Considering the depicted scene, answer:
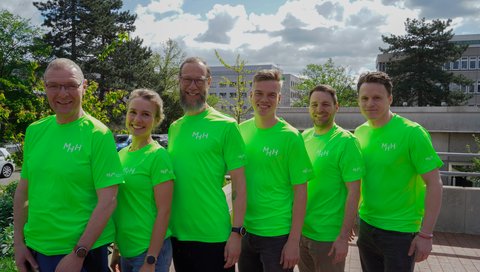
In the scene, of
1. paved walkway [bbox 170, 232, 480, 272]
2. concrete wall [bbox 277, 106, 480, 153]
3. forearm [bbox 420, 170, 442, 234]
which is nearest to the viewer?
forearm [bbox 420, 170, 442, 234]

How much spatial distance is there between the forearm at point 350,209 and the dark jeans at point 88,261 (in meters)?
1.80

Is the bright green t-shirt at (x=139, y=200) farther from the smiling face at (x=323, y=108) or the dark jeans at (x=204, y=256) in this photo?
the smiling face at (x=323, y=108)

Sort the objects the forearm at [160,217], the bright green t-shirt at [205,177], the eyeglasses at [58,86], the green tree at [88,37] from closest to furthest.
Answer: the eyeglasses at [58,86]
the forearm at [160,217]
the bright green t-shirt at [205,177]
the green tree at [88,37]

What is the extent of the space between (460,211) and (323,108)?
5197 mm

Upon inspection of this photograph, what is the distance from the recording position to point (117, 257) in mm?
3285

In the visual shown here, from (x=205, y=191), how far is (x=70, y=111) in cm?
106

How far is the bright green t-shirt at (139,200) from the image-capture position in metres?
2.86

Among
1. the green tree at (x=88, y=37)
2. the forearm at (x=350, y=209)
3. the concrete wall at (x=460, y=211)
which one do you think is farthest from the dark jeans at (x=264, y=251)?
the green tree at (x=88, y=37)

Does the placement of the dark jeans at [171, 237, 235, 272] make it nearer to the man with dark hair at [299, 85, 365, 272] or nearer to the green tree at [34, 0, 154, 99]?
the man with dark hair at [299, 85, 365, 272]

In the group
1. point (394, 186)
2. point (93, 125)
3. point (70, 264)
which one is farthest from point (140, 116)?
point (394, 186)

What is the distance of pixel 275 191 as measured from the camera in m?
Answer: 3.17

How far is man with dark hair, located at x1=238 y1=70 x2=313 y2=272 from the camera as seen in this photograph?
3.14 meters

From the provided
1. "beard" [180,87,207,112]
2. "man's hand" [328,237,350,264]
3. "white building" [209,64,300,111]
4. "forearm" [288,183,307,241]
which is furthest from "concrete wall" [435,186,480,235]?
"beard" [180,87,207,112]

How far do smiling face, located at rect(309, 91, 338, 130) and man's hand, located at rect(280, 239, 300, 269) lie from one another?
1.07 meters
